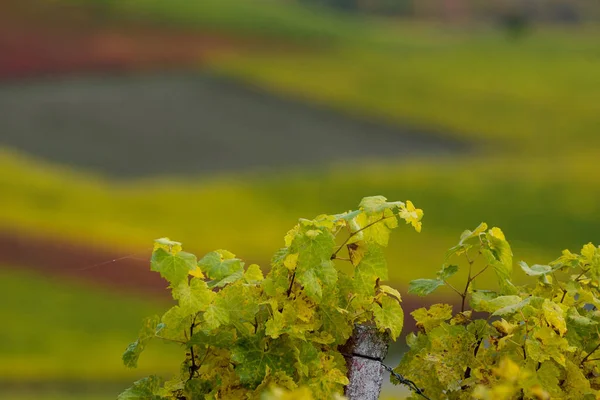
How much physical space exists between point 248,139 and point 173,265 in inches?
804

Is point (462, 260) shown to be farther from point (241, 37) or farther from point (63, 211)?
point (241, 37)

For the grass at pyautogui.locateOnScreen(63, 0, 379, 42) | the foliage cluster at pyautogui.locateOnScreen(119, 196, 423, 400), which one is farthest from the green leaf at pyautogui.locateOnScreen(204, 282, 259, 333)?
the grass at pyautogui.locateOnScreen(63, 0, 379, 42)

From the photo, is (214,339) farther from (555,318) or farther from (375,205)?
(555,318)

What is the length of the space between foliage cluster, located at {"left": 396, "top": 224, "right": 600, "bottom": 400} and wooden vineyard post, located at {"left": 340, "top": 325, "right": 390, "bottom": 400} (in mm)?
115

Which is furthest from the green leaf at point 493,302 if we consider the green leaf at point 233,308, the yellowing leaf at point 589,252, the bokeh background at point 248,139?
the bokeh background at point 248,139

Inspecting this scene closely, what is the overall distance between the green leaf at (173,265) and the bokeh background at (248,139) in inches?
284

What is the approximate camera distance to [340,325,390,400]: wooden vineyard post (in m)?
2.48

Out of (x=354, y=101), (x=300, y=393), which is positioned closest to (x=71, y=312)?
(x=300, y=393)

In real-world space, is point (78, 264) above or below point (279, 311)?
below

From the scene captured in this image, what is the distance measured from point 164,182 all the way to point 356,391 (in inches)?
696

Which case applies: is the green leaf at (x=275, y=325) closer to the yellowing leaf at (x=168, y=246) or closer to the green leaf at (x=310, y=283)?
the green leaf at (x=310, y=283)

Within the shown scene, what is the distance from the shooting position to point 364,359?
249 centimetres

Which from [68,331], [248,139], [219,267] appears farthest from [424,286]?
[248,139]

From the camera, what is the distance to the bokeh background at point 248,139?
12.6 m
